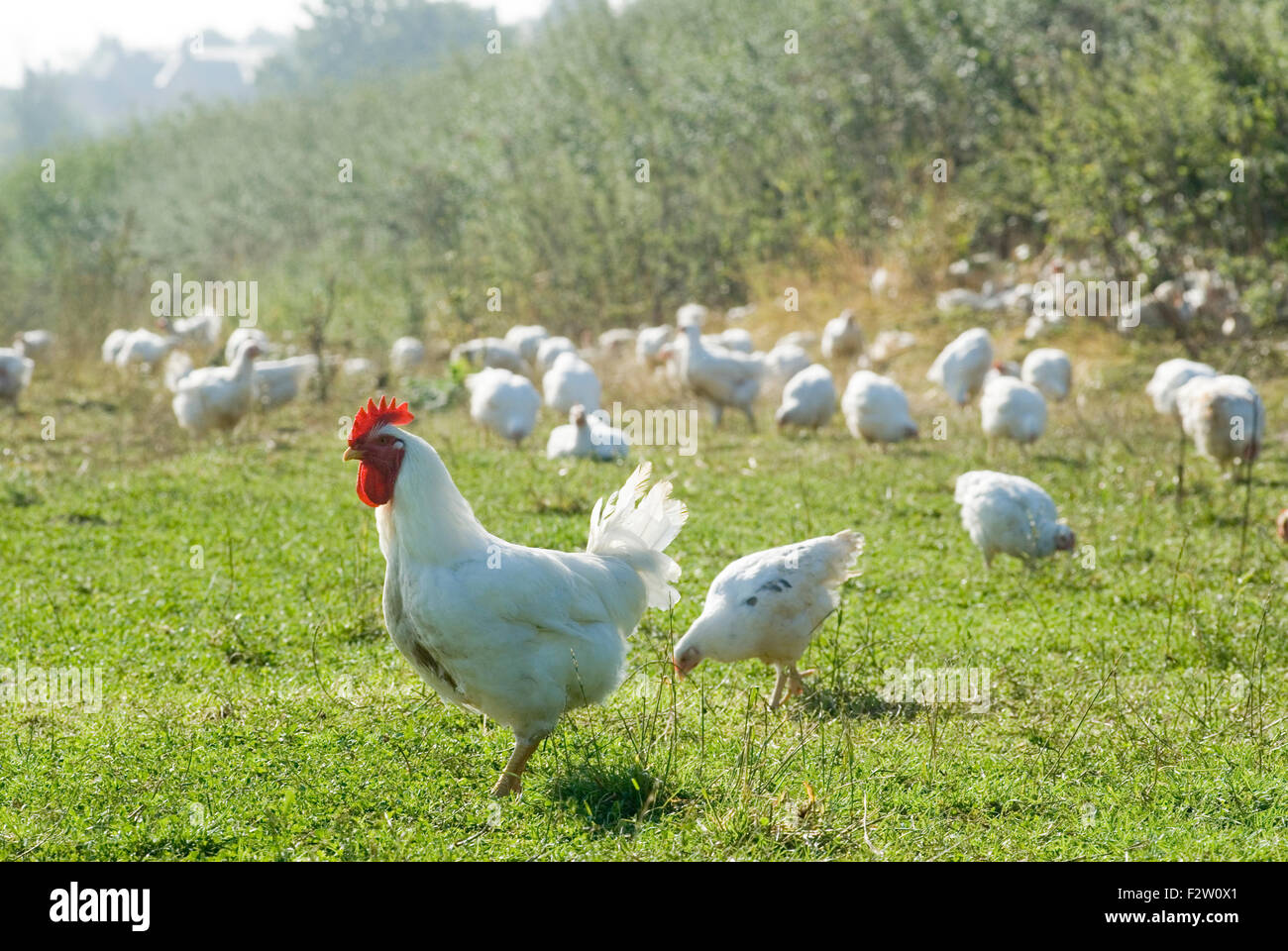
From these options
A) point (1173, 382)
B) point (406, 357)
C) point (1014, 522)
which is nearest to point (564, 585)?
point (1014, 522)

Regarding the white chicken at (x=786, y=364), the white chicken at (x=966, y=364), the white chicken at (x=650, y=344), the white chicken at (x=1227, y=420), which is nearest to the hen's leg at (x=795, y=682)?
the white chicken at (x=1227, y=420)

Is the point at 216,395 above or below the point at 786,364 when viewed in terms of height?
below

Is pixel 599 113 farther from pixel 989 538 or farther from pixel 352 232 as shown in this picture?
pixel 989 538

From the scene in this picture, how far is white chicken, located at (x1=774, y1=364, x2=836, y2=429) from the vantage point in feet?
46.5

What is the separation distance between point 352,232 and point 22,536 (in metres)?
27.1

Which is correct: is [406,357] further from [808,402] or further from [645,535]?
[645,535]

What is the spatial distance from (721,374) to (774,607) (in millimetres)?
9276

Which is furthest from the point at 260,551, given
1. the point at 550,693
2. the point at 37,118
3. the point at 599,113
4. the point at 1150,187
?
the point at 37,118

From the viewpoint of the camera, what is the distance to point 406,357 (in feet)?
71.2

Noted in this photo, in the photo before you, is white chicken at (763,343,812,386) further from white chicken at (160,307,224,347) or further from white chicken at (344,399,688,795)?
white chicken at (344,399,688,795)

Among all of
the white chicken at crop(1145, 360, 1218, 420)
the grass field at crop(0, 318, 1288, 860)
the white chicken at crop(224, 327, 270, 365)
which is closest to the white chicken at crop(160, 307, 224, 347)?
the white chicken at crop(224, 327, 270, 365)

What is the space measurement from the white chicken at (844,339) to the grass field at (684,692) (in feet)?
20.9

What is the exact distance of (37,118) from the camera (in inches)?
4545

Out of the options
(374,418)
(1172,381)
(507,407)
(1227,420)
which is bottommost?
(374,418)
